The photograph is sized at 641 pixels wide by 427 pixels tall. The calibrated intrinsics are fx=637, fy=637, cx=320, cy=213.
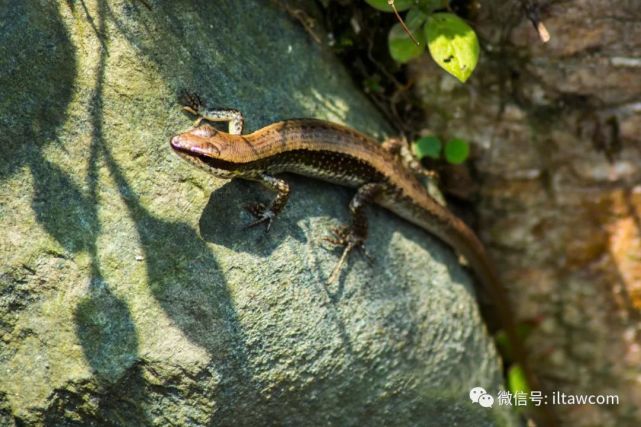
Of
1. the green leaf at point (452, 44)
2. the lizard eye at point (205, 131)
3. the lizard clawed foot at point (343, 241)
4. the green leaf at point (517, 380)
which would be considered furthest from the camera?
the green leaf at point (517, 380)

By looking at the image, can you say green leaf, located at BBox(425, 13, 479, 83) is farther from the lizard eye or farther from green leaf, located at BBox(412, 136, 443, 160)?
the lizard eye

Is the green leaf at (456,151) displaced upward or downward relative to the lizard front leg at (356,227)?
upward

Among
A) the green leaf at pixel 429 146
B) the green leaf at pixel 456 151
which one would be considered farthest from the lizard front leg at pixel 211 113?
the green leaf at pixel 456 151

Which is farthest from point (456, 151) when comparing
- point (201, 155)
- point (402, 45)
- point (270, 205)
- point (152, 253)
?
point (152, 253)

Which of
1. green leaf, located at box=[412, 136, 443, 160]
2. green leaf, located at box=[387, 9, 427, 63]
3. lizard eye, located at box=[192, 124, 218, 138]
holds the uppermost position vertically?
green leaf, located at box=[387, 9, 427, 63]

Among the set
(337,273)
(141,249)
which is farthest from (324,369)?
(141,249)

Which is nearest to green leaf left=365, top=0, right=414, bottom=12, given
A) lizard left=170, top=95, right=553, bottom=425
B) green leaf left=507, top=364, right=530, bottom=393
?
lizard left=170, top=95, right=553, bottom=425

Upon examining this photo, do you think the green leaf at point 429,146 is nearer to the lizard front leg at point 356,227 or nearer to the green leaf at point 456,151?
the green leaf at point 456,151

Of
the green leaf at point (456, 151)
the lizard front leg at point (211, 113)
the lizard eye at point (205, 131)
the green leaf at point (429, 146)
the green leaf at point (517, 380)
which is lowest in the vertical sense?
the green leaf at point (517, 380)
